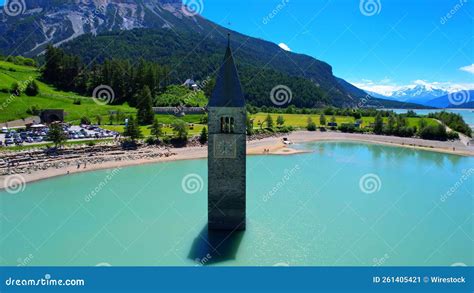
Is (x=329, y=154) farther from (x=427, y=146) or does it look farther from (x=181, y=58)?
(x=181, y=58)

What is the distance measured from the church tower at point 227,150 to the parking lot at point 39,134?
36915 millimetres

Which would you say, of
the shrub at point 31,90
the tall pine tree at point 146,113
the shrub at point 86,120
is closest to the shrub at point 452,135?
the tall pine tree at point 146,113

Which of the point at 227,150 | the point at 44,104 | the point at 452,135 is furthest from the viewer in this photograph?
the point at 452,135

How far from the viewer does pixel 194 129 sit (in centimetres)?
6881

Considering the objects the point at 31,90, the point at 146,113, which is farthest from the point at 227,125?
the point at 31,90

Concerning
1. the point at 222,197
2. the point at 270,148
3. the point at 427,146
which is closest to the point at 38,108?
the point at 270,148

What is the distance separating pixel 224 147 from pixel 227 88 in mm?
3616

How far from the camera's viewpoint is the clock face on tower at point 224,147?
73.3ft

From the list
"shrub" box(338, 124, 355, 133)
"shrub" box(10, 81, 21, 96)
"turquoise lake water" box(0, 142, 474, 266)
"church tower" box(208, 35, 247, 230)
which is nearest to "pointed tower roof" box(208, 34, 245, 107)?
"church tower" box(208, 35, 247, 230)

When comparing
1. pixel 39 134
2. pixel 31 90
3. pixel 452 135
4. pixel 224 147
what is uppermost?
pixel 31 90

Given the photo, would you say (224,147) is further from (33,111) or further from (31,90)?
(31,90)

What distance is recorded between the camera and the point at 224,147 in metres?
22.5

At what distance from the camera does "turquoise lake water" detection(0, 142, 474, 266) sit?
70.0 feet

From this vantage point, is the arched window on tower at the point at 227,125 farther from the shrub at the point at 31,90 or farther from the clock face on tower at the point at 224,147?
the shrub at the point at 31,90
